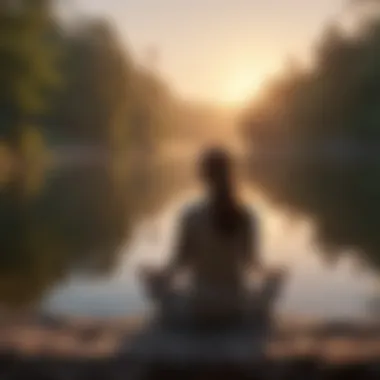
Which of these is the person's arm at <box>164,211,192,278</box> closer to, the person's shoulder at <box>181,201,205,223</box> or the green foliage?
the person's shoulder at <box>181,201,205,223</box>

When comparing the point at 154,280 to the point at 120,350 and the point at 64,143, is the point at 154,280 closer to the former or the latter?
the point at 120,350

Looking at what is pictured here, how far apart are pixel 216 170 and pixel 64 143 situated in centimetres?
24

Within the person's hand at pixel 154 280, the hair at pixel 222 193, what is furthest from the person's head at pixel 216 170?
the person's hand at pixel 154 280

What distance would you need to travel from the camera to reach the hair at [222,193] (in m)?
1.07

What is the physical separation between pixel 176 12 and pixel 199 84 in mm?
105

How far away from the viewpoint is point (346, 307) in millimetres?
1085

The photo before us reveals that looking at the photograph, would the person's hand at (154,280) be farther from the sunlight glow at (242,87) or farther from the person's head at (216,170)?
the sunlight glow at (242,87)

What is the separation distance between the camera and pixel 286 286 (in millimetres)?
1079

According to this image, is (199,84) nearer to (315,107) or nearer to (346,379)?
(315,107)

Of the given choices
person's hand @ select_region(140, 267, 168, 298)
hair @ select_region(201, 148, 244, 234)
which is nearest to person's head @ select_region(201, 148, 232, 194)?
hair @ select_region(201, 148, 244, 234)

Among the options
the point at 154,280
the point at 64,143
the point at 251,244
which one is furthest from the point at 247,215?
the point at 64,143

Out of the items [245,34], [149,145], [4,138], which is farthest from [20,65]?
[245,34]

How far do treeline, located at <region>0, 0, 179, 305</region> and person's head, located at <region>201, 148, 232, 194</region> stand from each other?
0.09 m

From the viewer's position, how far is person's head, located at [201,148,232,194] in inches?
42.2
